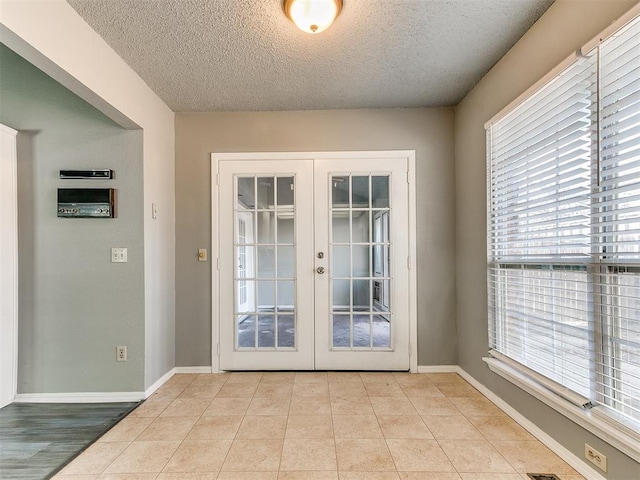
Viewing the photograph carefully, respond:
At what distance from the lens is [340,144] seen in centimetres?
310

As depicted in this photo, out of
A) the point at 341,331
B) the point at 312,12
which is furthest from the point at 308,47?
the point at 341,331

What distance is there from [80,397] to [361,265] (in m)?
2.52

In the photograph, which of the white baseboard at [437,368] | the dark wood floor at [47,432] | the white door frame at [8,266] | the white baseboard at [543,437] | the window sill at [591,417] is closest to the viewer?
the window sill at [591,417]

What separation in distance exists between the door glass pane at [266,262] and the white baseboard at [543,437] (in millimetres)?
2017

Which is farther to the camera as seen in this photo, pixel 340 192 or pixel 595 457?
pixel 340 192

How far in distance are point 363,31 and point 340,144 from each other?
1164 mm

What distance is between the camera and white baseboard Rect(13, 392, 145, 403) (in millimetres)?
2504

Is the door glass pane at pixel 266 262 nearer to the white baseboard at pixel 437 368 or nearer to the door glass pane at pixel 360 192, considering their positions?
the door glass pane at pixel 360 192

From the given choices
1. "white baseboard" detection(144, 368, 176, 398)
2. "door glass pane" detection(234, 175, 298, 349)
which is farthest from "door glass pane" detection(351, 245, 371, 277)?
"white baseboard" detection(144, 368, 176, 398)

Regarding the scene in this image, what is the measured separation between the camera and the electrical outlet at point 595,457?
1489 millimetres

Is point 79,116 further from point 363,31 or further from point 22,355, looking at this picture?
point 363,31

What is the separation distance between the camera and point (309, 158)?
10.2ft

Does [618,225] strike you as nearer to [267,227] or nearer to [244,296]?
[267,227]

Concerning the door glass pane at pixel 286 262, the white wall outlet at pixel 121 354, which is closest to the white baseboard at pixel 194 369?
the white wall outlet at pixel 121 354
